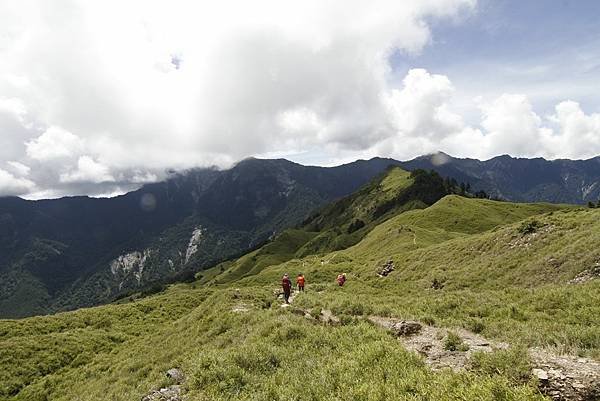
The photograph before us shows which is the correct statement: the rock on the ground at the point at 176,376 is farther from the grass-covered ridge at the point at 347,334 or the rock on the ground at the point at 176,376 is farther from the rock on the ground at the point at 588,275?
the rock on the ground at the point at 588,275

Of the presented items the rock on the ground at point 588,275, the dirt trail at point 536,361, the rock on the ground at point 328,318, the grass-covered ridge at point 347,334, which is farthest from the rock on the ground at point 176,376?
the rock on the ground at point 588,275

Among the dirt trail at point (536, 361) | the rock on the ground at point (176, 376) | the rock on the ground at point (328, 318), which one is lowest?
the rock on the ground at point (176, 376)

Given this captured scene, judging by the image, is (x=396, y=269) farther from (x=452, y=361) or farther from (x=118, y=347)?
(x=452, y=361)

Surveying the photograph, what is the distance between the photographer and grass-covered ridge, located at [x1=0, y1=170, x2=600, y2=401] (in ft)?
41.4

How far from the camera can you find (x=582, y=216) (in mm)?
44312

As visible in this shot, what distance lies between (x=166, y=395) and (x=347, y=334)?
8645 millimetres

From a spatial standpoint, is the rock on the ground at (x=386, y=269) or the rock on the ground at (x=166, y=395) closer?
the rock on the ground at (x=166, y=395)

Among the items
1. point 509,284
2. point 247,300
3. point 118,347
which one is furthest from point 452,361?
point 118,347

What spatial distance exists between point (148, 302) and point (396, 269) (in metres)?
39.5

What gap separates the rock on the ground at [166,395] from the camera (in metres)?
15.9

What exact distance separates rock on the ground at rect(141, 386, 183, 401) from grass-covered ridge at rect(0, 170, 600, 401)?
0.58 metres

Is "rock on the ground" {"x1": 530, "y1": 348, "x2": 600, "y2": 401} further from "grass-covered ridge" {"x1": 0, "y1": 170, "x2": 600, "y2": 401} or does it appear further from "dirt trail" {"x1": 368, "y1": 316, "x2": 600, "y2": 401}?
"grass-covered ridge" {"x1": 0, "y1": 170, "x2": 600, "y2": 401}

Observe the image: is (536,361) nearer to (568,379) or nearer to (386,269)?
(568,379)

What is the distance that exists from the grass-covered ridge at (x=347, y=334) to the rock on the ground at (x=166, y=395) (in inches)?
23.0
